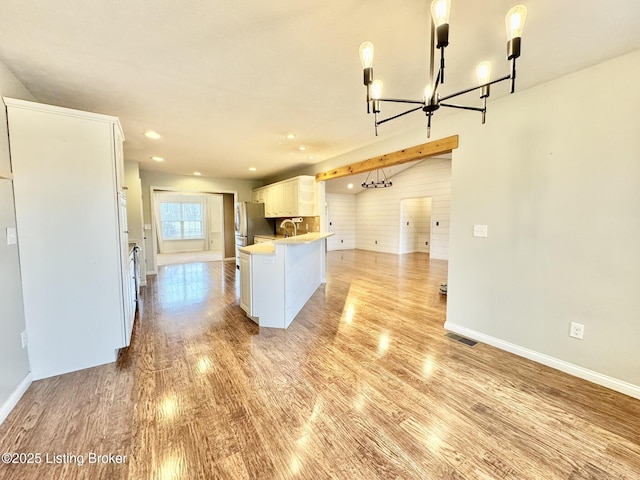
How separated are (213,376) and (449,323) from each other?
2.57m

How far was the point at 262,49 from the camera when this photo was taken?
1.77m

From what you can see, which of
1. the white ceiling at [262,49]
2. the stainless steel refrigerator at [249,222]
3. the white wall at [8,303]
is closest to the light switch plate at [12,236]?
the white wall at [8,303]

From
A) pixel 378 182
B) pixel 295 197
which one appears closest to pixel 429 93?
pixel 295 197

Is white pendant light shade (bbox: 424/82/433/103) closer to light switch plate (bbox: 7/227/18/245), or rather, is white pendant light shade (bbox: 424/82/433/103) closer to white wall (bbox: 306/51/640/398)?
white wall (bbox: 306/51/640/398)

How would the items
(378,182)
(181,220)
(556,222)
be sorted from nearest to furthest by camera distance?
1. (556,222)
2. (378,182)
3. (181,220)

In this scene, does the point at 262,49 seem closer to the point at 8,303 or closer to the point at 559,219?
the point at 8,303

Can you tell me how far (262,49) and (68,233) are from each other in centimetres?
212

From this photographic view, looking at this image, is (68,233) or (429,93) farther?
(68,233)

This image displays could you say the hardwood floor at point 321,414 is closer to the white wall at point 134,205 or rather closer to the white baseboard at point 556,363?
the white baseboard at point 556,363

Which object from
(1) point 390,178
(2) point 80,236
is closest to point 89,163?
(2) point 80,236

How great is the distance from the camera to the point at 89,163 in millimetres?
2164

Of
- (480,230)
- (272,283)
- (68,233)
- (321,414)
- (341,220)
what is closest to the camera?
(321,414)

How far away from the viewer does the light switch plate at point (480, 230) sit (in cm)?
270

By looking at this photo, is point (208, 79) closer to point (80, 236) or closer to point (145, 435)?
point (80, 236)
